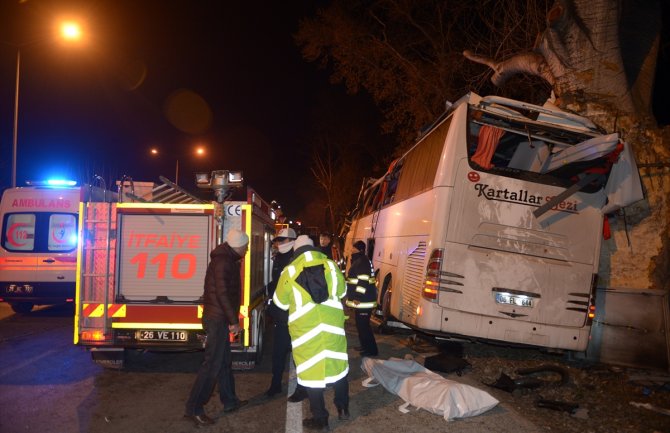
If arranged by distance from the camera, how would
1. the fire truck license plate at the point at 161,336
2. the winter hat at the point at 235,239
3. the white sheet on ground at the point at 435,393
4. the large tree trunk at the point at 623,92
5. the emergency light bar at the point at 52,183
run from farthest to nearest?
the emergency light bar at the point at 52,183 → the large tree trunk at the point at 623,92 → the fire truck license plate at the point at 161,336 → the winter hat at the point at 235,239 → the white sheet on ground at the point at 435,393

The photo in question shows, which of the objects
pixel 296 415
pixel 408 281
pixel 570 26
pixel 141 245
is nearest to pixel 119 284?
pixel 141 245

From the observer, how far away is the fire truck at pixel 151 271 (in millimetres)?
5828

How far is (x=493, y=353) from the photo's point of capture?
26.7ft

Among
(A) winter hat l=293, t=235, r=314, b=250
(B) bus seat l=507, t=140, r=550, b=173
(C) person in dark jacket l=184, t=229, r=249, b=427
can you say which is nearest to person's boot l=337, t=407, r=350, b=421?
(C) person in dark jacket l=184, t=229, r=249, b=427

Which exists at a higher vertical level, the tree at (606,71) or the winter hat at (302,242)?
the tree at (606,71)

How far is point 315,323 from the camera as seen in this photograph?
464cm

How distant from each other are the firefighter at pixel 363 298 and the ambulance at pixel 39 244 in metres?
6.09

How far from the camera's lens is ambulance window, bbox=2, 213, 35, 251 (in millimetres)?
10102

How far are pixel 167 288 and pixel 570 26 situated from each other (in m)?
8.46

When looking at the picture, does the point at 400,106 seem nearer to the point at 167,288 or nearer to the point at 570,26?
the point at 570,26

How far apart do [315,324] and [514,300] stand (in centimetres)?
325

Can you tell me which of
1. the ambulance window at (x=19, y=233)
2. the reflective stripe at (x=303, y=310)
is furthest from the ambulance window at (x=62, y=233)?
the reflective stripe at (x=303, y=310)

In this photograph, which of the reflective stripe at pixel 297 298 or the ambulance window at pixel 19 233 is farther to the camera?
the ambulance window at pixel 19 233

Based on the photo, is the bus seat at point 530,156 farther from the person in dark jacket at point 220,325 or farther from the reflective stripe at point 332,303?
the person in dark jacket at point 220,325
